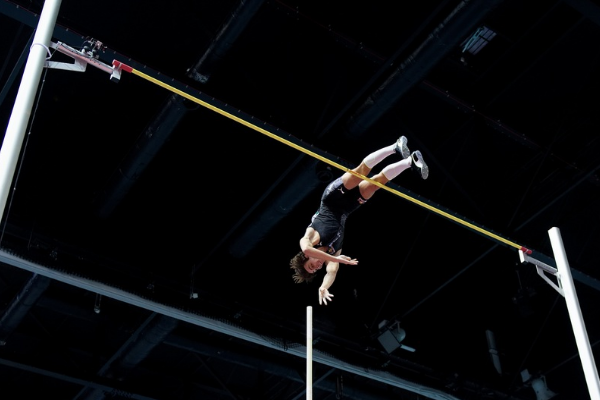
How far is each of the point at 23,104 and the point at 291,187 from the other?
619cm

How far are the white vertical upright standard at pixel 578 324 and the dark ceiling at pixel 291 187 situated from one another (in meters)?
1.68

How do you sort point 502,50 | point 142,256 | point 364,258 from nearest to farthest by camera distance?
point 502,50 → point 142,256 → point 364,258

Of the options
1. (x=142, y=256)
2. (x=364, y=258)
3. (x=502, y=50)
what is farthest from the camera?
(x=364, y=258)

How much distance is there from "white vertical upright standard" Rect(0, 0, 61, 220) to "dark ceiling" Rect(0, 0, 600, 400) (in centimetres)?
321

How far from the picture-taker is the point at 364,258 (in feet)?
45.1

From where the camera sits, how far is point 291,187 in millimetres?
11242

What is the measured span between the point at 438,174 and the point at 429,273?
7.62ft

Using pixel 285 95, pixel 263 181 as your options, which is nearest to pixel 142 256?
pixel 263 181

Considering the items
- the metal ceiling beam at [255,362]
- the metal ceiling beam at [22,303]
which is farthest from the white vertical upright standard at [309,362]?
the metal ceiling beam at [255,362]

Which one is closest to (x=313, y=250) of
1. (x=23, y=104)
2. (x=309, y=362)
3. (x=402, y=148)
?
(x=309, y=362)

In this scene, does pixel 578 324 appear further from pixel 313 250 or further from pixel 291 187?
pixel 291 187

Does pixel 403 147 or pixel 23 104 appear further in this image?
pixel 403 147

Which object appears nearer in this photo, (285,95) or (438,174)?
(285,95)

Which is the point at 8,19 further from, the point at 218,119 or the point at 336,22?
the point at 336,22
